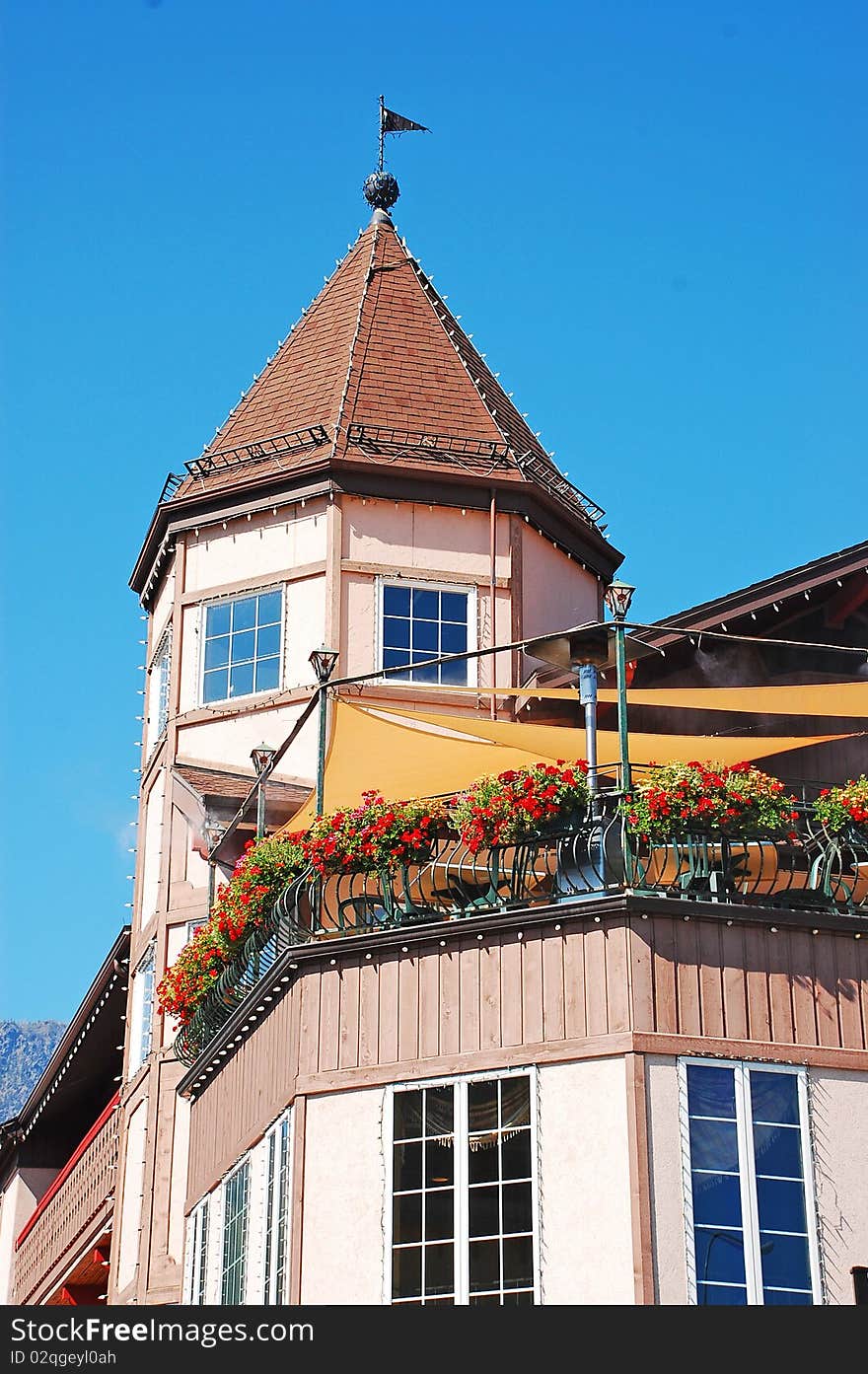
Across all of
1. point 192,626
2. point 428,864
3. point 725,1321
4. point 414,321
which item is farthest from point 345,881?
point 414,321

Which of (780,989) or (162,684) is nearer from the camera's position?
(780,989)

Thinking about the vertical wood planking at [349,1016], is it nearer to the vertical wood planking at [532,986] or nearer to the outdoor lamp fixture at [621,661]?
the vertical wood planking at [532,986]

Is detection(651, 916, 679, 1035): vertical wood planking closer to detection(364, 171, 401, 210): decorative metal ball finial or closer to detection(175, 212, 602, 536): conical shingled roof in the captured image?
detection(175, 212, 602, 536): conical shingled roof

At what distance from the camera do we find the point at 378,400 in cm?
2747

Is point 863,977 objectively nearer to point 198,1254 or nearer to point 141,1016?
point 198,1254

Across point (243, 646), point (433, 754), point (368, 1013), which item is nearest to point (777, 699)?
point (433, 754)

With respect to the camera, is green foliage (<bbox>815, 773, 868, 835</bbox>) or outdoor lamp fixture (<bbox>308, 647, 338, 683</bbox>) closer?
green foliage (<bbox>815, 773, 868, 835</bbox>)

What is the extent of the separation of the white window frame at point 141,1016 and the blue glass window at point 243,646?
10.1ft

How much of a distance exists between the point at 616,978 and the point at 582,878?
87cm

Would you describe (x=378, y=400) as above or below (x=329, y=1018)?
above

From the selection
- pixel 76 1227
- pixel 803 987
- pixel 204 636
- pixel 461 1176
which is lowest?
pixel 461 1176

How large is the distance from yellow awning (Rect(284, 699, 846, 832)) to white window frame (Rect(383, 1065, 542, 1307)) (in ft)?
10.9

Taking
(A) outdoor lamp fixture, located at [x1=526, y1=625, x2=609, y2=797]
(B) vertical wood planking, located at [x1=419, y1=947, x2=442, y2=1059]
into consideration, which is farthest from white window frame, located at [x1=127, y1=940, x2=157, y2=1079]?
(B) vertical wood planking, located at [x1=419, y1=947, x2=442, y2=1059]

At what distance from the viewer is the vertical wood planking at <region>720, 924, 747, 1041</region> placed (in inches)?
601
